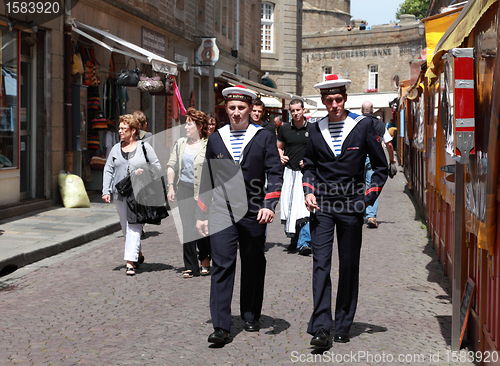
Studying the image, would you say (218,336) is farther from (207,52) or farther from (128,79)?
(207,52)

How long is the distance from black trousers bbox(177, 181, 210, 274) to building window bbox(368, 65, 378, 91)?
56.9m

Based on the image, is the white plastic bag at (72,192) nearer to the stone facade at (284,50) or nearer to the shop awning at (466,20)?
the shop awning at (466,20)

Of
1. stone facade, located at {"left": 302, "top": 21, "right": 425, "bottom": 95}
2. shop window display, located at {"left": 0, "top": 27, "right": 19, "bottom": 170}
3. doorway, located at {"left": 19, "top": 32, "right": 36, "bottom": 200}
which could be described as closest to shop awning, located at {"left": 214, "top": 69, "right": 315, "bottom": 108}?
doorway, located at {"left": 19, "top": 32, "right": 36, "bottom": 200}

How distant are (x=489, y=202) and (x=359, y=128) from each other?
1.58 m

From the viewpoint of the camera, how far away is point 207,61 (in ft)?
78.3

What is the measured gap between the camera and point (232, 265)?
5211 millimetres

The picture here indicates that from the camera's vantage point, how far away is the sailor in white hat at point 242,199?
5215 millimetres

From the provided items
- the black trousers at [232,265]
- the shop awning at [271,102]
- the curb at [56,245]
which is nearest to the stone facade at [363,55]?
the shop awning at [271,102]

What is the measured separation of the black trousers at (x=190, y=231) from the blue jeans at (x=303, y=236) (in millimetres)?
1738

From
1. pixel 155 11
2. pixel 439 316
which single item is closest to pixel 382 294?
pixel 439 316

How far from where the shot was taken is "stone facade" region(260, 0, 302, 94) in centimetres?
4359

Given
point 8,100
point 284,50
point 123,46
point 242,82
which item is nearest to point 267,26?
point 284,50

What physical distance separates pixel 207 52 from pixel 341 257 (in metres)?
19.4

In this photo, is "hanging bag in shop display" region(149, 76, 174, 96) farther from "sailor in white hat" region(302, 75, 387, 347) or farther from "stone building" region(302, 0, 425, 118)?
"stone building" region(302, 0, 425, 118)
